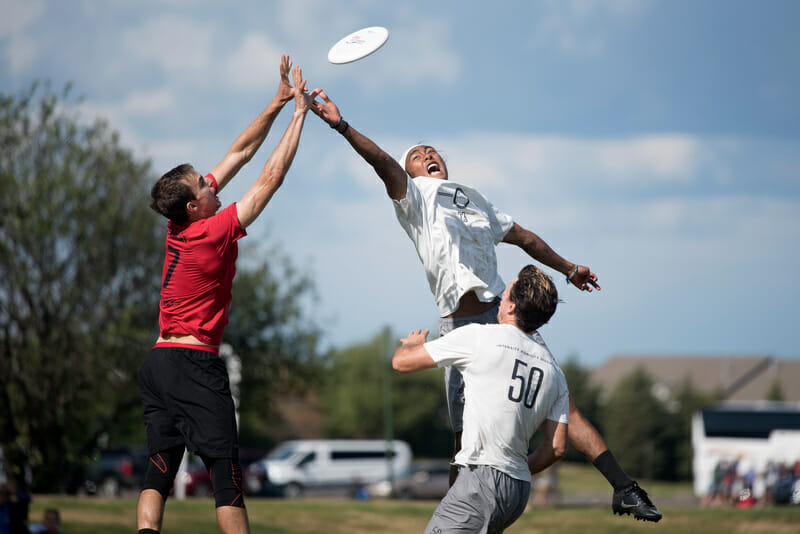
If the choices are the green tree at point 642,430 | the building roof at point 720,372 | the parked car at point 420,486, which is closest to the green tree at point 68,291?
the parked car at point 420,486

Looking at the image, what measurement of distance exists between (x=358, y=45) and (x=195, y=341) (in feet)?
8.56

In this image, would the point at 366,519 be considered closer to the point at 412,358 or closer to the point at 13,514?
the point at 13,514

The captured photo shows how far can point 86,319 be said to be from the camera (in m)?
29.1

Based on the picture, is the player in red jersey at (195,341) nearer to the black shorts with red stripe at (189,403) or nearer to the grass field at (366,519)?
the black shorts with red stripe at (189,403)

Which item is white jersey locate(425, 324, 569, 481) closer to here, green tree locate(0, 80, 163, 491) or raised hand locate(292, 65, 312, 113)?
raised hand locate(292, 65, 312, 113)

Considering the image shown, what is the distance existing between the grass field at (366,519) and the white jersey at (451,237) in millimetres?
11975

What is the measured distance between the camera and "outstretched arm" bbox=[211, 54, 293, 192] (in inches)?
218

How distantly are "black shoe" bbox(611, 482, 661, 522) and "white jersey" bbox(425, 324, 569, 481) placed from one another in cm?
112

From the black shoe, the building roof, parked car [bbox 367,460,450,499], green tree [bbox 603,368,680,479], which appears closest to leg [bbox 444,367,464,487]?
the black shoe

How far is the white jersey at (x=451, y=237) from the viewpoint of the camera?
5.82m

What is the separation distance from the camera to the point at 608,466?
547 cm

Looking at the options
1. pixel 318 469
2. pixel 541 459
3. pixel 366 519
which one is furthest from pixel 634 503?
pixel 318 469

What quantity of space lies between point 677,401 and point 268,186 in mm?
66838

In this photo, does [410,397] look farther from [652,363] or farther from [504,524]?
[504,524]
